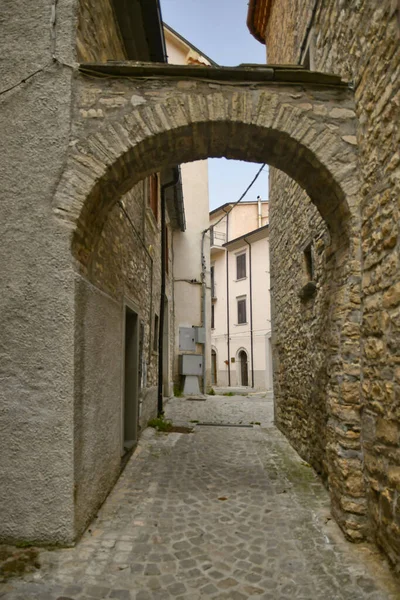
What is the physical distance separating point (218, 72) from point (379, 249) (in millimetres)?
1865

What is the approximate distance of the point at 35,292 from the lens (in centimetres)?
279

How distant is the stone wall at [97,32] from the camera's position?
3312 mm

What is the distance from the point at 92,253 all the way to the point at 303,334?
2887 mm

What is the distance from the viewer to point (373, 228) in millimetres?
2758

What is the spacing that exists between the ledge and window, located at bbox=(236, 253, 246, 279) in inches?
732

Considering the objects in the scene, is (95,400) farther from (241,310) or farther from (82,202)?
(241,310)

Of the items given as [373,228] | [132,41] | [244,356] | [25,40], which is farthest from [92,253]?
[244,356]

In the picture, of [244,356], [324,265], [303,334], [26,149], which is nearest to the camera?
[26,149]

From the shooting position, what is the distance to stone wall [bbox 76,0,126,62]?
3.31 m

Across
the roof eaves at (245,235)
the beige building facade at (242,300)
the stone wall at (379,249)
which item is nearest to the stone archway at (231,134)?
the stone wall at (379,249)

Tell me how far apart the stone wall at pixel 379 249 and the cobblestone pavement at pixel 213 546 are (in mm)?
362

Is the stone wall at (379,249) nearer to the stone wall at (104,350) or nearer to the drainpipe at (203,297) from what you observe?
the stone wall at (104,350)

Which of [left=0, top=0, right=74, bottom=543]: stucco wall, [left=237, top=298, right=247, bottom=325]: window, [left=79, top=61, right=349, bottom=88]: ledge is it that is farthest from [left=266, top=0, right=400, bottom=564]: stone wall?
[left=237, top=298, right=247, bottom=325]: window

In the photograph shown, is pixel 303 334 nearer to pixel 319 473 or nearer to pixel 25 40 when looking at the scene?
pixel 319 473
